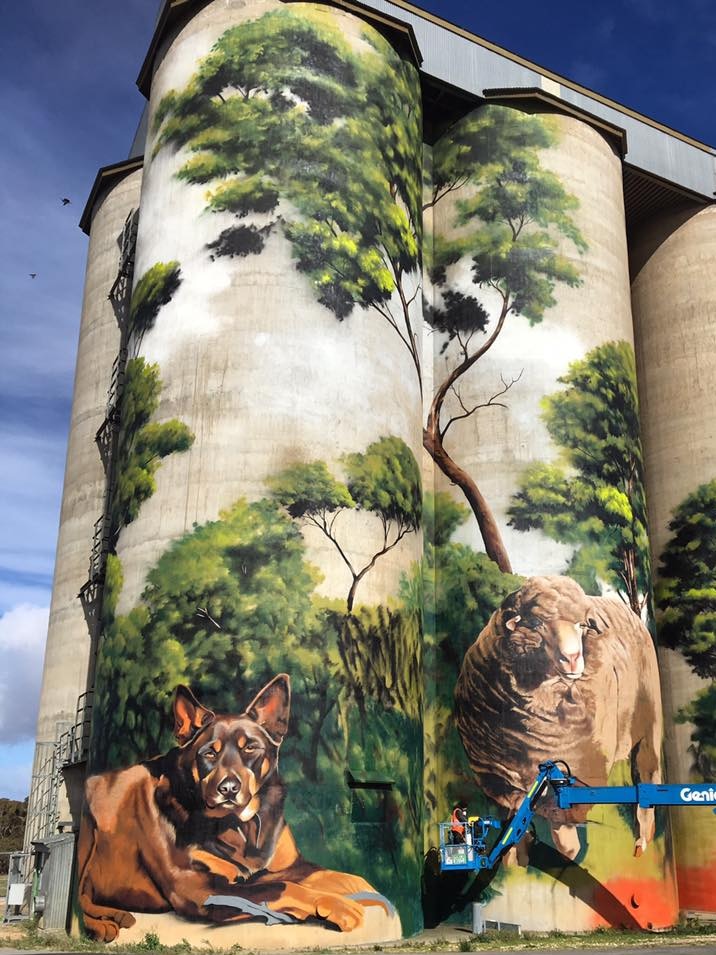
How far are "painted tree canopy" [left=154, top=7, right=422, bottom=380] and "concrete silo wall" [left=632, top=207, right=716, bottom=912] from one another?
12.9 meters

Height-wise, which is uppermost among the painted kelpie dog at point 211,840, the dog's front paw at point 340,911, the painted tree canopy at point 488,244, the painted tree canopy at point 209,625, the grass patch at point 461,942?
the painted tree canopy at point 488,244

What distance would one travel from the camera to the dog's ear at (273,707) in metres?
23.3

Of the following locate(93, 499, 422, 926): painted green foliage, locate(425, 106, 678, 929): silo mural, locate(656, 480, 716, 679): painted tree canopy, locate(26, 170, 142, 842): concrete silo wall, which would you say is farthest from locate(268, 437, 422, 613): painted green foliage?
locate(656, 480, 716, 679): painted tree canopy

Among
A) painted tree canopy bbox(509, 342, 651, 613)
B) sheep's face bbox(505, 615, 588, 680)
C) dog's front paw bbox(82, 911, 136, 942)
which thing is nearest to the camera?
dog's front paw bbox(82, 911, 136, 942)

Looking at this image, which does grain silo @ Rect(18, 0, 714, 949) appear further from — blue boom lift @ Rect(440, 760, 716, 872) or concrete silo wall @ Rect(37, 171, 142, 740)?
blue boom lift @ Rect(440, 760, 716, 872)

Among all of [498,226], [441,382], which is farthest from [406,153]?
[441,382]

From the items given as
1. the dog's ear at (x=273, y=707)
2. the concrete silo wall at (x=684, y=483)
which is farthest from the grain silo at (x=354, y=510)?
the concrete silo wall at (x=684, y=483)

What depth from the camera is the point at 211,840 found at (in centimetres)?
2241

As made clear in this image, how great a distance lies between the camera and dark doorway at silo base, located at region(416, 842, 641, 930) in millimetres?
27047

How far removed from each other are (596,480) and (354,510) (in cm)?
890

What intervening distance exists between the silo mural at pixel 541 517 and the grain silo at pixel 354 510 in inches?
3.9

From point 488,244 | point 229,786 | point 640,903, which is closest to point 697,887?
point 640,903

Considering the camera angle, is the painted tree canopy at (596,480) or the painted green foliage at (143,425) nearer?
the painted green foliage at (143,425)

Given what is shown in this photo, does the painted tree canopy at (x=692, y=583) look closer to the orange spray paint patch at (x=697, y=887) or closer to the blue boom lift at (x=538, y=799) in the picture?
the orange spray paint patch at (x=697, y=887)
